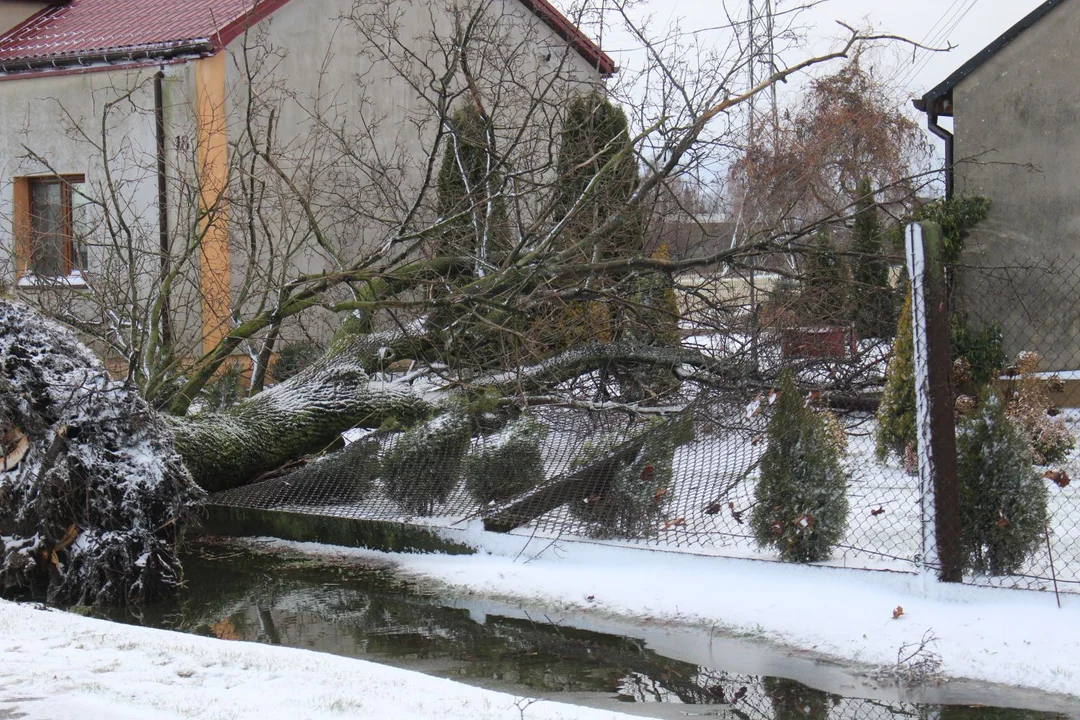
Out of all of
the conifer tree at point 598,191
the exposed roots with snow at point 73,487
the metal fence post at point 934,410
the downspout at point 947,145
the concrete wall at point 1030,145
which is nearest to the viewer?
the metal fence post at point 934,410

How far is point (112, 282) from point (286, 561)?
334 cm

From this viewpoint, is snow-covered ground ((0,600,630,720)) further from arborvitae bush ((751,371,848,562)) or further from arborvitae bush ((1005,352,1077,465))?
arborvitae bush ((1005,352,1077,465))

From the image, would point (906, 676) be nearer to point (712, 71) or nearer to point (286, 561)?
point (286, 561)

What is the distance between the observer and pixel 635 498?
645 cm

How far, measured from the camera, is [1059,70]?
1112cm

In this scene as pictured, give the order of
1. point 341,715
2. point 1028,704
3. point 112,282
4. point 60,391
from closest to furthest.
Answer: point 341,715 < point 1028,704 < point 60,391 < point 112,282

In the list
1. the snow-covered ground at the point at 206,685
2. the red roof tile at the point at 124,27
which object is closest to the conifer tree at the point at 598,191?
the red roof tile at the point at 124,27

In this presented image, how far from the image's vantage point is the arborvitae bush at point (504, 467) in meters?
7.25

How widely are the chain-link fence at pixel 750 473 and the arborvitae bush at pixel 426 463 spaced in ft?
0.04

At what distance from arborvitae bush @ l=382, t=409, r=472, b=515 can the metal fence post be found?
3405 millimetres

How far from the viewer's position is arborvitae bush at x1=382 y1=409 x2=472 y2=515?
292 inches

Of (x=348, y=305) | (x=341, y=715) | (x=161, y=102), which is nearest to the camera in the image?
(x=341, y=715)

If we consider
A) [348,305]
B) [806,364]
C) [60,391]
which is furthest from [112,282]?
[806,364]

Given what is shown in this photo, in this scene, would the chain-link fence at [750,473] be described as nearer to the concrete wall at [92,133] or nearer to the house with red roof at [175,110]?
the house with red roof at [175,110]
